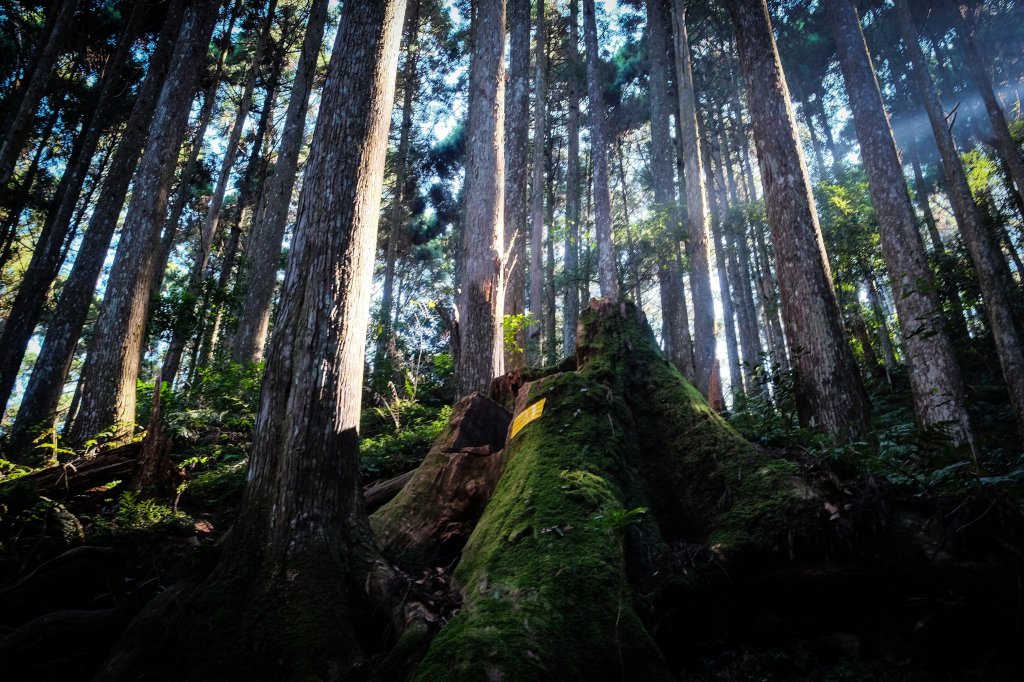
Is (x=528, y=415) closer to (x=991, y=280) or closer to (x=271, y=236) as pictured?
(x=991, y=280)

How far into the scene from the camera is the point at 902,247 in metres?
8.34

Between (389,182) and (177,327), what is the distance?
48.9 ft

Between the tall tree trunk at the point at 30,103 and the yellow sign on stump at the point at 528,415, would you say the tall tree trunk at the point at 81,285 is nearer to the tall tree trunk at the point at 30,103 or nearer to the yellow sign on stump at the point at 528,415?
the tall tree trunk at the point at 30,103

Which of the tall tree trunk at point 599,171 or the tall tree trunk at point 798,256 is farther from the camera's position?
the tall tree trunk at point 599,171

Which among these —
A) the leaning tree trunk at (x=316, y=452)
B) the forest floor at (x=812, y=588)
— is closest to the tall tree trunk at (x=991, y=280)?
the forest floor at (x=812, y=588)

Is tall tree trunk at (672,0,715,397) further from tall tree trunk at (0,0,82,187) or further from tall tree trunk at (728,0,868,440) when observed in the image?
tall tree trunk at (0,0,82,187)

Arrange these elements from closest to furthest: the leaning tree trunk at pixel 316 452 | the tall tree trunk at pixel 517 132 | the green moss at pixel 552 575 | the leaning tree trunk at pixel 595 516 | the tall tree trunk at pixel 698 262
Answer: the green moss at pixel 552 575, the leaning tree trunk at pixel 595 516, the leaning tree trunk at pixel 316 452, the tall tree trunk at pixel 517 132, the tall tree trunk at pixel 698 262

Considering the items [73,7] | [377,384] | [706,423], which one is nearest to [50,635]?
[706,423]

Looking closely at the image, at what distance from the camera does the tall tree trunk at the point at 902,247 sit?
748 cm

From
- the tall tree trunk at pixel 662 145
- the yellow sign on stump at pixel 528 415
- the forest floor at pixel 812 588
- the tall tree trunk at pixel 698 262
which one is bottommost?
the forest floor at pixel 812 588

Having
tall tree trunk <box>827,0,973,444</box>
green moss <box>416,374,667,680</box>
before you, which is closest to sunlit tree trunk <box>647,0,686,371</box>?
tall tree trunk <box>827,0,973,444</box>

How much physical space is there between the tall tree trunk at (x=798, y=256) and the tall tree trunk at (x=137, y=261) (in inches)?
351

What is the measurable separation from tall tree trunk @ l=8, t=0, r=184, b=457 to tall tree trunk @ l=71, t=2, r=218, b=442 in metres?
1.46

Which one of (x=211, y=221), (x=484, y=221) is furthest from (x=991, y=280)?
(x=211, y=221)
